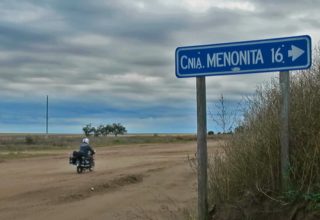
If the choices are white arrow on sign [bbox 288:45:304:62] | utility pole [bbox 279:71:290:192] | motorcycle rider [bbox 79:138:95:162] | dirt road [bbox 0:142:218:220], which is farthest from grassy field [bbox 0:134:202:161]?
white arrow on sign [bbox 288:45:304:62]

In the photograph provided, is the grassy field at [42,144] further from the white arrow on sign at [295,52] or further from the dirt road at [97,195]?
the white arrow on sign at [295,52]

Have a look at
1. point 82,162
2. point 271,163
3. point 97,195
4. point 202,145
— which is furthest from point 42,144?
point 271,163

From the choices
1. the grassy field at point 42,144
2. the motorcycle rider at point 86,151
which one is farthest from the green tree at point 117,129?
the motorcycle rider at point 86,151

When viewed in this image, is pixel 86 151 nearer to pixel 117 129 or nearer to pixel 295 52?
pixel 295 52

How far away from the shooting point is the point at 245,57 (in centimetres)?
707

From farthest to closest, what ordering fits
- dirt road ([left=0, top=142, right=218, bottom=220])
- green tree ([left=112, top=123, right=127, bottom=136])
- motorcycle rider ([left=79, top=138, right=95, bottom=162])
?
green tree ([left=112, top=123, right=127, bottom=136]) < motorcycle rider ([left=79, top=138, right=95, bottom=162]) < dirt road ([left=0, top=142, right=218, bottom=220])

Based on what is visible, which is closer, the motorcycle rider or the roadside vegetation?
the roadside vegetation

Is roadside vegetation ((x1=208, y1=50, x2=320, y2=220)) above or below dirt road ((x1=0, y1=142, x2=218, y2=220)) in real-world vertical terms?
above

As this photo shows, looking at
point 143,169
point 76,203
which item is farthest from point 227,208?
point 143,169

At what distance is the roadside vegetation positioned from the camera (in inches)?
267

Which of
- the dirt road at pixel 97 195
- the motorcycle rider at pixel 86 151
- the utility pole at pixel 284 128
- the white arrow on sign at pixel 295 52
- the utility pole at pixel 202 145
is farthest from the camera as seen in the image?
the motorcycle rider at pixel 86 151

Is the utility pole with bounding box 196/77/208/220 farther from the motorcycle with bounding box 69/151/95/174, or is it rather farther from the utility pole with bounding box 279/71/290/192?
the motorcycle with bounding box 69/151/95/174

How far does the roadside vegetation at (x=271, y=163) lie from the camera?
6785 millimetres

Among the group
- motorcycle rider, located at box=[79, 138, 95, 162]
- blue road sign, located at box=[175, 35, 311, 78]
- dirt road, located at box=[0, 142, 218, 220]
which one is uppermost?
blue road sign, located at box=[175, 35, 311, 78]
